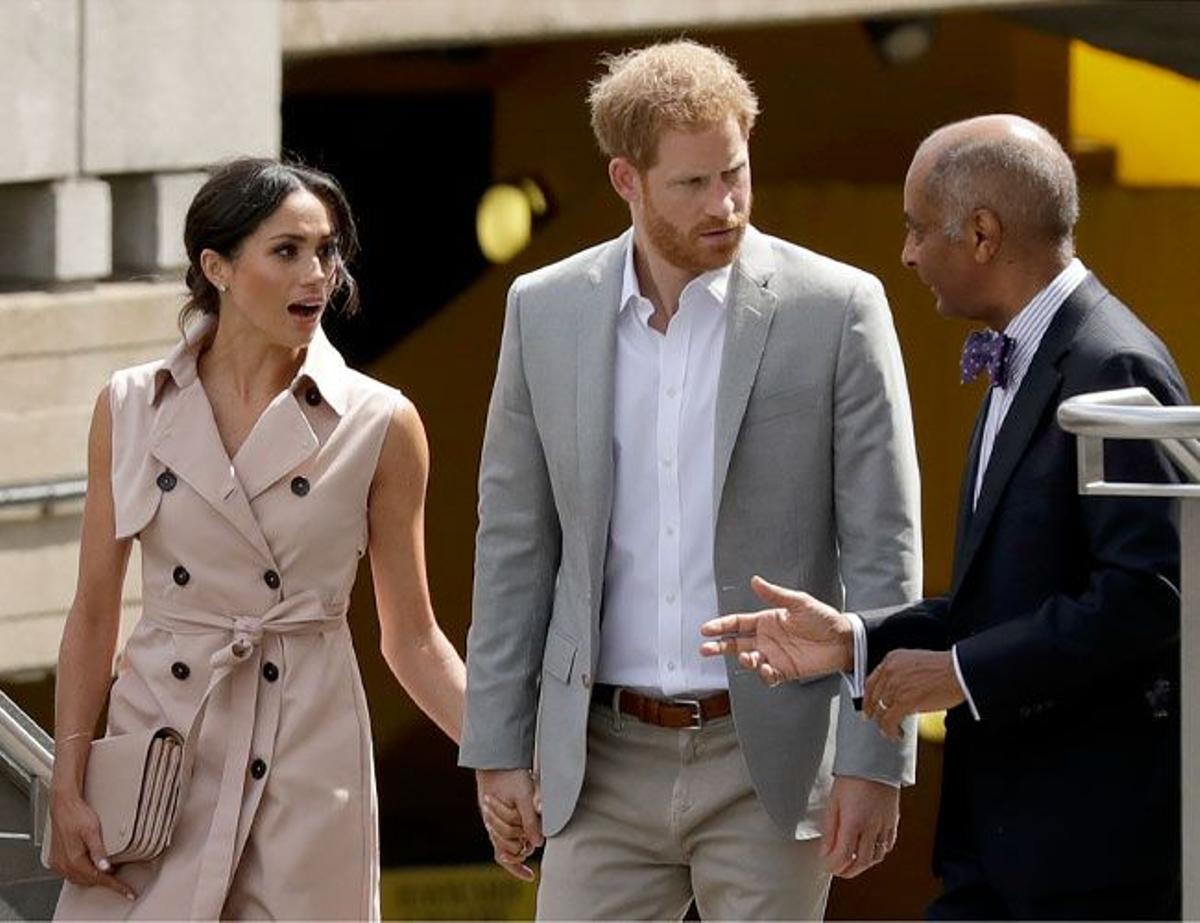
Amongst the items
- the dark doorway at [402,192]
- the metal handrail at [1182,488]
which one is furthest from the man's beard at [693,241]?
the dark doorway at [402,192]

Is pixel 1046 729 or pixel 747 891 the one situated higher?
pixel 1046 729

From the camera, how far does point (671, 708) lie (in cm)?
529

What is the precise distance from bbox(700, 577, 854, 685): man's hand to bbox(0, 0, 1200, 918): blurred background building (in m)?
1.81

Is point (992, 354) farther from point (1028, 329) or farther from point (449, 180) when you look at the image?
point (449, 180)

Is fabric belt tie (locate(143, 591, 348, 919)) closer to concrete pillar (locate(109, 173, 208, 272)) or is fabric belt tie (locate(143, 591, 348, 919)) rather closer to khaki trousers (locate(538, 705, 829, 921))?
khaki trousers (locate(538, 705, 829, 921))

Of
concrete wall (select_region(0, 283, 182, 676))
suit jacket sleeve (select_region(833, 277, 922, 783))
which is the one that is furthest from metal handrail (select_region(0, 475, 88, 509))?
suit jacket sleeve (select_region(833, 277, 922, 783))

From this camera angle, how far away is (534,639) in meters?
5.50

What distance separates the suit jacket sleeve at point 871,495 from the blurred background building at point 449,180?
1.75 metres

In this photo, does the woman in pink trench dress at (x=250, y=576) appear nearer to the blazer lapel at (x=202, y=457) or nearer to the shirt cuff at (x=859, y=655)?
the blazer lapel at (x=202, y=457)

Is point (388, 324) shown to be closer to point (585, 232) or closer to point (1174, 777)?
point (585, 232)

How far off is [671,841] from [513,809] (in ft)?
1.08

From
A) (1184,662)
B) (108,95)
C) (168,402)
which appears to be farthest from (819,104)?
(1184,662)

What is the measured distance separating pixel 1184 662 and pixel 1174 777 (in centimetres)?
37

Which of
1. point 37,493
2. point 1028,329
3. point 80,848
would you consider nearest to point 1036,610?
point 1028,329
